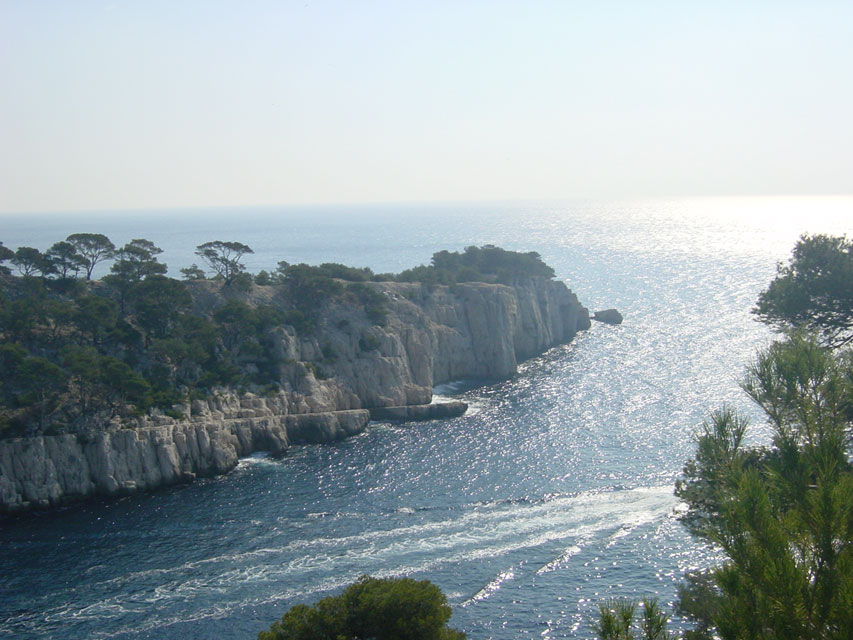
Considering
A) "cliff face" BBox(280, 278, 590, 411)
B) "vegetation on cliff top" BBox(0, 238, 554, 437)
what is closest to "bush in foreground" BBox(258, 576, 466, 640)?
"vegetation on cliff top" BBox(0, 238, 554, 437)

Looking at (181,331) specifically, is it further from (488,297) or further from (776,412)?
(776,412)

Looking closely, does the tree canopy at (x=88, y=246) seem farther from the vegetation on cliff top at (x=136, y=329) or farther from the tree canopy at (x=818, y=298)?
the tree canopy at (x=818, y=298)

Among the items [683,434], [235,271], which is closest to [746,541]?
[683,434]

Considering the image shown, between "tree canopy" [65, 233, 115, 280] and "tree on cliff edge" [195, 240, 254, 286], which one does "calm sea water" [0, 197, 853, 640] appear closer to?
"tree on cliff edge" [195, 240, 254, 286]

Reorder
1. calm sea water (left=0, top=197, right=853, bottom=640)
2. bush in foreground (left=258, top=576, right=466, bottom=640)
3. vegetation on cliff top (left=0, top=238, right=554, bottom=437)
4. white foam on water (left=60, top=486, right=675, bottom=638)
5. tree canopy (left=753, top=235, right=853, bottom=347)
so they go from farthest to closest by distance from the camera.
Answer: vegetation on cliff top (left=0, top=238, right=554, bottom=437) → tree canopy (left=753, top=235, right=853, bottom=347) → white foam on water (left=60, top=486, right=675, bottom=638) → calm sea water (left=0, top=197, right=853, bottom=640) → bush in foreground (left=258, top=576, right=466, bottom=640)

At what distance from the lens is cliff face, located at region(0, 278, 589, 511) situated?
56562 mm

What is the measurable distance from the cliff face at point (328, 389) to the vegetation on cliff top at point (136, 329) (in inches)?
58.3

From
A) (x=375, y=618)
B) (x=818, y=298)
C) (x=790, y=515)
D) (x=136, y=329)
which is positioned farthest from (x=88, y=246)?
(x=790, y=515)

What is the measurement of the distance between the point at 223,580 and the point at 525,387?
168 ft

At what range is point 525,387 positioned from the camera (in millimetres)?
87312

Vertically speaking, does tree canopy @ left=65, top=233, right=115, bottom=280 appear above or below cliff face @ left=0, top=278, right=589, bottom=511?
above

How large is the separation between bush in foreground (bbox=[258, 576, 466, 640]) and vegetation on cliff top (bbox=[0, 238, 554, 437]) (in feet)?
121

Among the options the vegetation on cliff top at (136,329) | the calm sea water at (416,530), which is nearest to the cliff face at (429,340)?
the vegetation on cliff top at (136,329)

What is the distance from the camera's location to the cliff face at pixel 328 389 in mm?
56562
